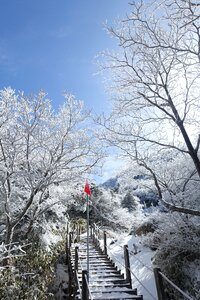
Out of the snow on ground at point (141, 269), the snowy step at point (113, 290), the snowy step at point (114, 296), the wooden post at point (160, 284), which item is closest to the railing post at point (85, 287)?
the snowy step at point (114, 296)

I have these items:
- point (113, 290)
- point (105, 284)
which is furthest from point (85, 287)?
point (105, 284)

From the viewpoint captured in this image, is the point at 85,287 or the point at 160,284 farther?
the point at 85,287

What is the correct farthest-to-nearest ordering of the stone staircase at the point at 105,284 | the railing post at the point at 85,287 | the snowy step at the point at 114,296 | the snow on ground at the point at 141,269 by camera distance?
the snow on ground at the point at 141,269
the stone staircase at the point at 105,284
the snowy step at the point at 114,296
the railing post at the point at 85,287

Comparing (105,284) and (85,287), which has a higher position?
(85,287)

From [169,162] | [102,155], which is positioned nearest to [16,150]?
[102,155]

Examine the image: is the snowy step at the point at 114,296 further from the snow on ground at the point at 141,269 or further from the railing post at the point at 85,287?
the railing post at the point at 85,287

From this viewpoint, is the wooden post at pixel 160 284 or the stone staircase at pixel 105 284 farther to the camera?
the stone staircase at pixel 105 284

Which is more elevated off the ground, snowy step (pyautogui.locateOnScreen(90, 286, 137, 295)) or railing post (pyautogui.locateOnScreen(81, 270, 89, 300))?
railing post (pyautogui.locateOnScreen(81, 270, 89, 300))

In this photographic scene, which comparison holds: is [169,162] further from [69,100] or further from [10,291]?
[10,291]

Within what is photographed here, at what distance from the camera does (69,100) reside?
38.3 ft

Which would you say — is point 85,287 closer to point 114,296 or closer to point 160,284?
point 114,296

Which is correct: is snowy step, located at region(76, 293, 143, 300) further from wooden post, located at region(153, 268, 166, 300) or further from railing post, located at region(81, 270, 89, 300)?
wooden post, located at region(153, 268, 166, 300)

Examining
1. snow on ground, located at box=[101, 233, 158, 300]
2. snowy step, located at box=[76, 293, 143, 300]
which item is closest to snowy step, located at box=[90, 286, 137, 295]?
snowy step, located at box=[76, 293, 143, 300]

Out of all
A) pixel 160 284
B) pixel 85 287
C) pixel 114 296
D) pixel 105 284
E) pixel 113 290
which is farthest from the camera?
pixel 105 284
